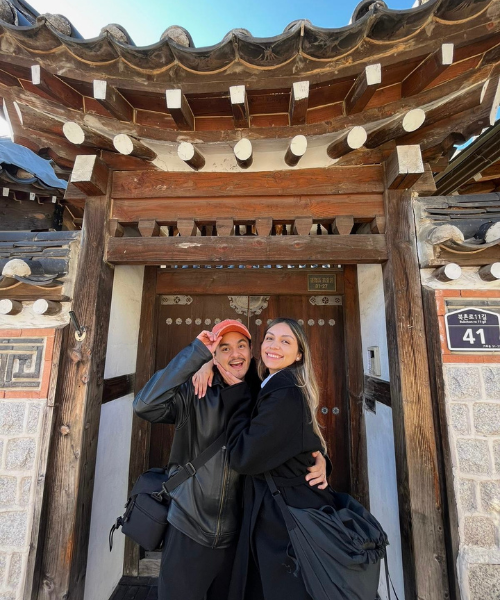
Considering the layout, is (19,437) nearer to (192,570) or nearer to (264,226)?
(192,570)

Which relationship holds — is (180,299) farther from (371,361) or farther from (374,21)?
(374,21)

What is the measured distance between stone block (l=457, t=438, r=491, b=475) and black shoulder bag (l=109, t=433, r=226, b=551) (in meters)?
1.61

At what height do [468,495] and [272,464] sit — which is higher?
[272,464]

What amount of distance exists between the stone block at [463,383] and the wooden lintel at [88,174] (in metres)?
3.00

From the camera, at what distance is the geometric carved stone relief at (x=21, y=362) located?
7.40 ft

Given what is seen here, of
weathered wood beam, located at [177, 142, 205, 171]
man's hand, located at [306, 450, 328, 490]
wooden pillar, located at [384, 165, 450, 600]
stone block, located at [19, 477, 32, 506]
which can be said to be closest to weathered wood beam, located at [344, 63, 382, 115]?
wooden pillar, located at [384, 165, 450, 600]

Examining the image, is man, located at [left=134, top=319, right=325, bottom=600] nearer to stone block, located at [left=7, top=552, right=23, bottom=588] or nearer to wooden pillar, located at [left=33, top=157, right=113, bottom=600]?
wooden pillar, located at [left=33, top=157, right=113, bottom=600]

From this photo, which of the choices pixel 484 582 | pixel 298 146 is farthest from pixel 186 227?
pixel 484 582

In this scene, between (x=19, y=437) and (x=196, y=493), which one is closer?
(x=196, y=493)

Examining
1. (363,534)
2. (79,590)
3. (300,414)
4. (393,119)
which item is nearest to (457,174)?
(393,119)

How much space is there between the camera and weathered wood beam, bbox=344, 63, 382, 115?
191 centimetres

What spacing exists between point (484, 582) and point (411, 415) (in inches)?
40.5

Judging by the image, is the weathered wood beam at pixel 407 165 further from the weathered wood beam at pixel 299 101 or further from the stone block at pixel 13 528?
the stone block at pixel 13 528

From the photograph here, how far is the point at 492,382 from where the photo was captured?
2.09 m
